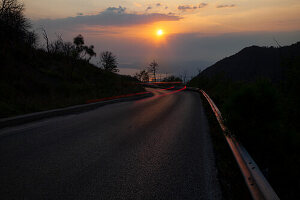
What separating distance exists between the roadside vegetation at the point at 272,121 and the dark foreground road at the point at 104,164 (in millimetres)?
924

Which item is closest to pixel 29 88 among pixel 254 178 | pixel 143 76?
pixel 254 178

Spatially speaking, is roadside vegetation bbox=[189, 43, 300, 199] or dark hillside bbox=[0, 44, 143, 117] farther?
dark hillside bbox=[0, 44, 143, 117]

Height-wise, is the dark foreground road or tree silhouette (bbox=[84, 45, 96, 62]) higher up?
tree silhouette (bbox=[84, 45, 96, 62])

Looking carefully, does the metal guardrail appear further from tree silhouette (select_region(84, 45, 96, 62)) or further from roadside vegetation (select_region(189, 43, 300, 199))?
tree silhouette (select_region(84, 45, 96, 62))

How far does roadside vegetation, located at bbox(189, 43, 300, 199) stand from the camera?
3127 mm

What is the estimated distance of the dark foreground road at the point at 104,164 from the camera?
9.04 feet

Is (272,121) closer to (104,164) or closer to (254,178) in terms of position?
(254,178)

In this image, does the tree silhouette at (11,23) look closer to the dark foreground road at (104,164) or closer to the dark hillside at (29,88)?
the dark hillside at (29,88)

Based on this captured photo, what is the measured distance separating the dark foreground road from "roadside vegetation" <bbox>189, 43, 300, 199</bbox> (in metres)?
0.92

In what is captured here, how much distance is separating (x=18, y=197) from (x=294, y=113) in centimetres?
561

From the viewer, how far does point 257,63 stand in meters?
138

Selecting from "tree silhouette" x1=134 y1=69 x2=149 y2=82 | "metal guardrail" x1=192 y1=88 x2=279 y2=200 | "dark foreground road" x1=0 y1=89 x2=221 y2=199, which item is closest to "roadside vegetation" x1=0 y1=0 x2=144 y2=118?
"dark foreground road" x1=0 y1=89 x2=221 y2=199

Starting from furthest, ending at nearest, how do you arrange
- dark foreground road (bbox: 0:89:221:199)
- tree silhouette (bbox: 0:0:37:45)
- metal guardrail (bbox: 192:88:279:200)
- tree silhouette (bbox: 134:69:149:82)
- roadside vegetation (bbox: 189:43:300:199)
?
tree silhouette (bbox: 134:69:149:82) < tree silhouette (bbox: 0:0:37:45) < roadside vegetation (bbox: 189:43:300:199) < dark foreground road (bbox: 0:89:221:199) < metal guardrail (bbox: 192:88:279:200)

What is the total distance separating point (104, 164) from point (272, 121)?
3534 millimetres
